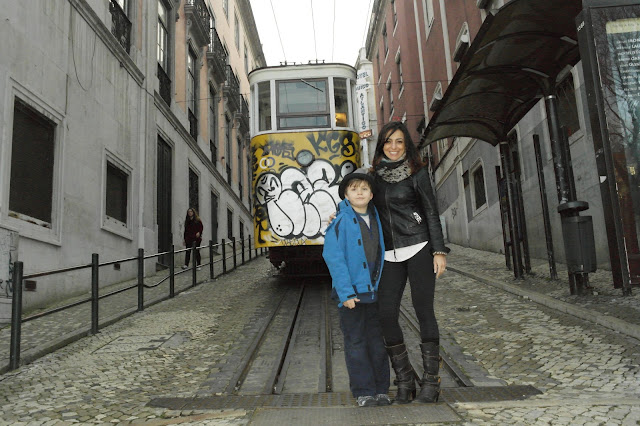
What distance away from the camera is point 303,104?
860 centimetres

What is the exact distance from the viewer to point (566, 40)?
5.48 m

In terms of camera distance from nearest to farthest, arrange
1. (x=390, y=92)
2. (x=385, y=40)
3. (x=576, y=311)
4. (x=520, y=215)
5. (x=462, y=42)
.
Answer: (x=576, y=311)
(x=520, y=215)
(x=462, y=42)
(x=390, y=92)
(x=385, y=40)

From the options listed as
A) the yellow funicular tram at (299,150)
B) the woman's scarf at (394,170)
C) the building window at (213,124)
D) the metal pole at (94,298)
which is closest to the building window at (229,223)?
the building window at (213,124)

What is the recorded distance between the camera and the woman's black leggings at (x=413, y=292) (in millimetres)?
2818

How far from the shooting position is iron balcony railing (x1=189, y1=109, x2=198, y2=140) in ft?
54.0

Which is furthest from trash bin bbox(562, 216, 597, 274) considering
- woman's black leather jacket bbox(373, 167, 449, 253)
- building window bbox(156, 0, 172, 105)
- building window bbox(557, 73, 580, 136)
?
building window bbox(156, 0, 172, 105)

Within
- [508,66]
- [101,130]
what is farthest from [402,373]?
[101,130]

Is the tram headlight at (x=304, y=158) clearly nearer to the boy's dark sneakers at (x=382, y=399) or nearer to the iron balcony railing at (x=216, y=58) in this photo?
the boy's dark sneakers at (x=382, y=399)

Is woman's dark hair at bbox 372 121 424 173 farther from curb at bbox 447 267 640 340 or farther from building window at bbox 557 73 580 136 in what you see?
building window at bbox 557 73 580 136

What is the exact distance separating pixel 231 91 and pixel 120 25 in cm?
1130

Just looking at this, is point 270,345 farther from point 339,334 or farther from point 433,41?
point 433,41

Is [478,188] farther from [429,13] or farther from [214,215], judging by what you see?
[214,215]

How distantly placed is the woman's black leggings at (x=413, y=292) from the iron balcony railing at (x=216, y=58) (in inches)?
693

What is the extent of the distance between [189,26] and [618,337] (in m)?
16.2
